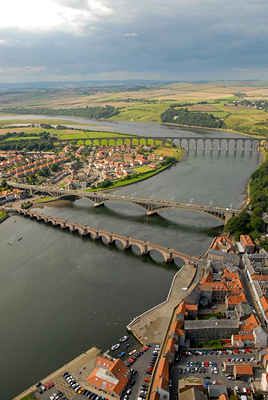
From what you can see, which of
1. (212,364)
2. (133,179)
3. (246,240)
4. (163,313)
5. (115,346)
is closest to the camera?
(212,364)

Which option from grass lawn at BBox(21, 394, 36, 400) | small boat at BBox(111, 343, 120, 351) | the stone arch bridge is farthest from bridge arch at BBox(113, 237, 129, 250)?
the stone arch bridge

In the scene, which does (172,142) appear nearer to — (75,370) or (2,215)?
(2,215)

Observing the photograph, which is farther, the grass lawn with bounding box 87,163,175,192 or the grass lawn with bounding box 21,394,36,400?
the grass lawn with bounding box 87,163,175,192

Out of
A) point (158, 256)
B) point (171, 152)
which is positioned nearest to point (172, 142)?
point (171, 152)

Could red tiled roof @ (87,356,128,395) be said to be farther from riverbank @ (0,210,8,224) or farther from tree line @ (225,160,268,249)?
riverbank @ (0,210,8,224)

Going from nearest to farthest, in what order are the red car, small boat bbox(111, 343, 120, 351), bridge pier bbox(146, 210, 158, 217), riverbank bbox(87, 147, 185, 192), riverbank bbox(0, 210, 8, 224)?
the red car < small boat bbox(111, 343, 120, 351) < bridge pier bbox(146, 210, 158, 217) < riverbank bbox(0, 210, 8, 224) < riverbank bbox(87, 147, 185, 192)

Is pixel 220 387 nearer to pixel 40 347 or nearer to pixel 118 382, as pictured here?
pixel 118 382

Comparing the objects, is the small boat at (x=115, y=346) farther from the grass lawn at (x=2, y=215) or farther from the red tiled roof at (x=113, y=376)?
the grass lawn at (x=2, y=215)

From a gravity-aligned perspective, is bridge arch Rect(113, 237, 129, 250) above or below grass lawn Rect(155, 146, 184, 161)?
below
